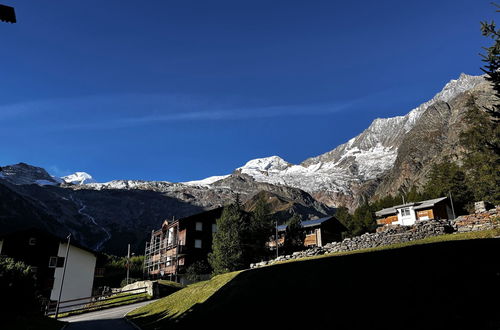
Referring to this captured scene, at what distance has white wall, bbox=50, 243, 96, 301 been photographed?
58.7 meters

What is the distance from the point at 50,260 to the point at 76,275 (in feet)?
16.3

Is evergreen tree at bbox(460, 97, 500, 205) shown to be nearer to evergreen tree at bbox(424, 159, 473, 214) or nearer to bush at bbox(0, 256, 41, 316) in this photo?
evergreen tree at bbox(424, 159, 473, 214)

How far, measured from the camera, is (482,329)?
9.87m

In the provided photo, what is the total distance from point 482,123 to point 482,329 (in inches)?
2685

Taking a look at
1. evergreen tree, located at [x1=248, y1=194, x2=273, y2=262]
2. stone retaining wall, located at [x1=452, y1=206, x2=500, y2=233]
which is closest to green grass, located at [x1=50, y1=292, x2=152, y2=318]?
evergreen tree, located at [x1=248, y1=194, x2=273, y2=262]

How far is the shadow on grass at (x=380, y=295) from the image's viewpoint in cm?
1160

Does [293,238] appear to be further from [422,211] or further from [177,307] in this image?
[177,307]

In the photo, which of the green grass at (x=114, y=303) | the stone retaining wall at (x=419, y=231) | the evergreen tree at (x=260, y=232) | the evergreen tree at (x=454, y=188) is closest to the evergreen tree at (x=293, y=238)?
the evergreen tree at (x=260, y=232)

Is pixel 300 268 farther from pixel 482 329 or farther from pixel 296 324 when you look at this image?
pixel 482 329

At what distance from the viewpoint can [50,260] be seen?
195 ft

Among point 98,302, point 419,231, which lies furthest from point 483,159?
→ point 98,302

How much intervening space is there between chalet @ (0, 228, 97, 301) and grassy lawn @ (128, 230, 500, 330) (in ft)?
135

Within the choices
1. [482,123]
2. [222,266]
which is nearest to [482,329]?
[222,266]

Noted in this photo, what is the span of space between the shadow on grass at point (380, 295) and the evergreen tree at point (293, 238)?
103 feet
